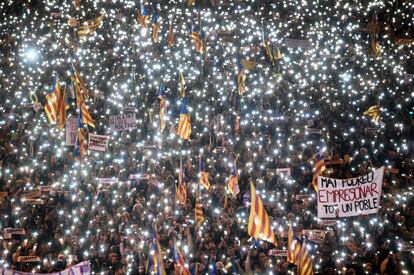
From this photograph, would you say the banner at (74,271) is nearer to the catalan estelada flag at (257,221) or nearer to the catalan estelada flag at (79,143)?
the catalan estelada flag at (257,221)

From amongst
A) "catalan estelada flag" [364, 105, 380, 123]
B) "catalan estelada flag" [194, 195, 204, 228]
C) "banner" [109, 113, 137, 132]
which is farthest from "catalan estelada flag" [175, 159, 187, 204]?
"catalan estelada flag" [364, 105, 380, 123]

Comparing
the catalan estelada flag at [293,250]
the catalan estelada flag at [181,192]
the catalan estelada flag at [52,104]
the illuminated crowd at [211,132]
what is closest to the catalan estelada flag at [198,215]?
the illuminated crowd at [211,132]

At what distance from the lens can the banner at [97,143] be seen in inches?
411

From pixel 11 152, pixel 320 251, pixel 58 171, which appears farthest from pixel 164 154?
pixel 320 251

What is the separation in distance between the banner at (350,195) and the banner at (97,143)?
4890mm

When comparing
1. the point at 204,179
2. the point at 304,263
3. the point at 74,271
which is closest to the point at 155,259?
the point at 74,271

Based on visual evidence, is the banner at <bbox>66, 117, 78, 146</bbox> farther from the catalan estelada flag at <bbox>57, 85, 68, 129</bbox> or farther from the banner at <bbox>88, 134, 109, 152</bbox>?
the banner at <bbox>88, 134, 109, 152</bbox>

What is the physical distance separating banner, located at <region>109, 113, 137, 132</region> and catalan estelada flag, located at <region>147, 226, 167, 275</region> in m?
4.63

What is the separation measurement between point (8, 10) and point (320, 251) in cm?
1137

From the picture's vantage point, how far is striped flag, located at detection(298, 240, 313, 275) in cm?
727

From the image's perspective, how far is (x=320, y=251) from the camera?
8172mm

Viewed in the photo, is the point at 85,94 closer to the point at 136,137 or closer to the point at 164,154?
the point at 136,137

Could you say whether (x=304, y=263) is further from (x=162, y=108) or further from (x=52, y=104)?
(x=52, y=104)

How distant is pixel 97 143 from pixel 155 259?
394cm
